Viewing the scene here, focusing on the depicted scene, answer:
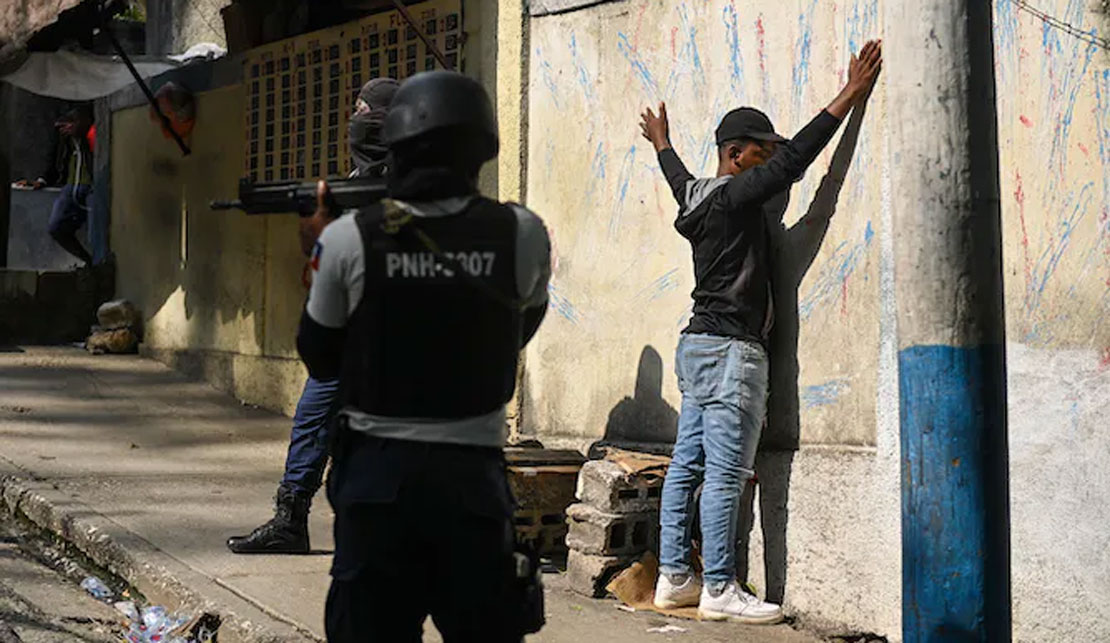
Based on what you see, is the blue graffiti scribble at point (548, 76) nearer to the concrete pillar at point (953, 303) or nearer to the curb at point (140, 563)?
the curb at point (140, 563)

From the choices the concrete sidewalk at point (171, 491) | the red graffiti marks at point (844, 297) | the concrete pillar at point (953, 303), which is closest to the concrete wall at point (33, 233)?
the concrete sidewalk at point (171, 491)

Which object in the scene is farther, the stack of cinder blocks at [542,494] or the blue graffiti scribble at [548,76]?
the blue graffiti scribble at [548,76]

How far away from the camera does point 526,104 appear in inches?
303

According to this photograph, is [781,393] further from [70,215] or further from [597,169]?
[70,215]

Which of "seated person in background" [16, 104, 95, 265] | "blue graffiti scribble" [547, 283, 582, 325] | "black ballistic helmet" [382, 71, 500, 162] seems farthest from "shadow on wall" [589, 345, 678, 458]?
"seated person in background" [16, 104, 95, 265]

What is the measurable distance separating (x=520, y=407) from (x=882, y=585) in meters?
2.61

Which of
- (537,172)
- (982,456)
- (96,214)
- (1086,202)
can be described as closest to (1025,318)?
(1086,202)

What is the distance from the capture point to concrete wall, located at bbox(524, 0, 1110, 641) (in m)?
5.05

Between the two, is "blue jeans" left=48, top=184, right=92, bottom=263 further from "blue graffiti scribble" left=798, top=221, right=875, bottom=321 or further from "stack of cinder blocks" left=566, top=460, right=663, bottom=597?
"blue graffiti scribble" left=798, top=221, right=875, bottom=321

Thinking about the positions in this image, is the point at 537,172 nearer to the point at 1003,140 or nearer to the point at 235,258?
the point at 1003,140

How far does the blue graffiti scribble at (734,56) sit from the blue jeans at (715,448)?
1052 millimetres

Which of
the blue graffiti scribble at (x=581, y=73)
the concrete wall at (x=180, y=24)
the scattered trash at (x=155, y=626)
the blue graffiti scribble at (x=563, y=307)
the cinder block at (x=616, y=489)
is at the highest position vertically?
the concrete wall at (x=180, y=24)

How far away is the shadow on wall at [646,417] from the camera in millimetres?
6719

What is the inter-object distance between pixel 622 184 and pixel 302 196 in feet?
8.10
